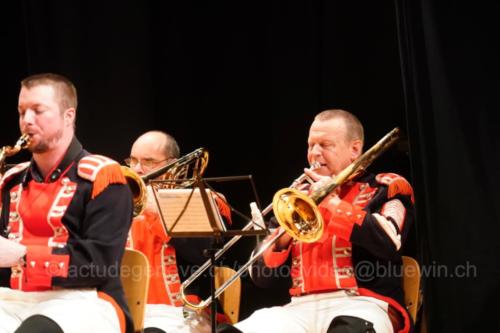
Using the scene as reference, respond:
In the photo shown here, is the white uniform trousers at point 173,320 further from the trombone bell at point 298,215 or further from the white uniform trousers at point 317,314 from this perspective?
the trombone bell at point 298,215

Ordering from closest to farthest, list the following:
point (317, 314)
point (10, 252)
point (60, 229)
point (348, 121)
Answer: point (10, 252) < point (60, 229) < point (317, 314) < point (348, 121)

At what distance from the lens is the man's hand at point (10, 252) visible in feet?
9.16

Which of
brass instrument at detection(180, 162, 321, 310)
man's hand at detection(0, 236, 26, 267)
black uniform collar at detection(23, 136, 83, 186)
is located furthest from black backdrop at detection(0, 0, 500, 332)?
man's hand at detection(0, 236, 26, 267)

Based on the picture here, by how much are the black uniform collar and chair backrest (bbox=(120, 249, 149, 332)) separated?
1.78ft

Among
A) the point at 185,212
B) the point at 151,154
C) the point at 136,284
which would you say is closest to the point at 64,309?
the point at 136,284

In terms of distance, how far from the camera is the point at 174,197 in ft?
11.1

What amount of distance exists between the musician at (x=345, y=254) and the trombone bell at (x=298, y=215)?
2.9 inches

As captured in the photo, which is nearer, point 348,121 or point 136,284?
point 136,284

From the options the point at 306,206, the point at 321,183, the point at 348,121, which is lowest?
the point at 306,206

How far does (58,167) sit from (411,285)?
66.0 inches

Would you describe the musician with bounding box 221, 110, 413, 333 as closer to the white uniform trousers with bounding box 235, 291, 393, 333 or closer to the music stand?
the white uniform trousers with bounding box 235, 291, 393, 333

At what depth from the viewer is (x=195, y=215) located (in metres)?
3.36

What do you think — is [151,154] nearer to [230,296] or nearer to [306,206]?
[230,296]

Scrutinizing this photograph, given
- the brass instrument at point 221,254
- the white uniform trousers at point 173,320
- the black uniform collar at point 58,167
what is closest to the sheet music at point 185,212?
the brass instrument at point 221,254
